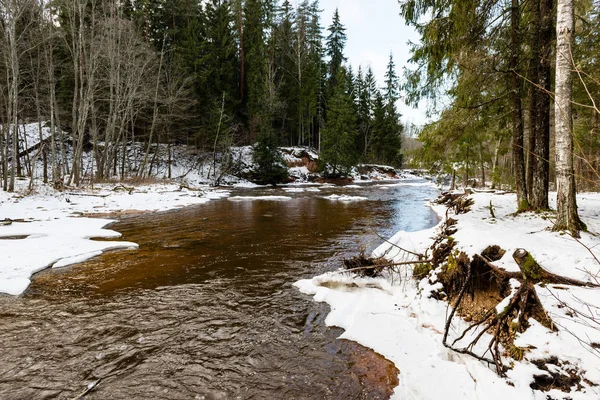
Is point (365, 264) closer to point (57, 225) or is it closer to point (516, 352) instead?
point (516, 352)

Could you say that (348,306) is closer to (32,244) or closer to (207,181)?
(32,244)

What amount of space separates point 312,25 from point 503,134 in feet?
129

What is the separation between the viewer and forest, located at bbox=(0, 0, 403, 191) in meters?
20.5

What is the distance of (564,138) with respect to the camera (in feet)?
14.6

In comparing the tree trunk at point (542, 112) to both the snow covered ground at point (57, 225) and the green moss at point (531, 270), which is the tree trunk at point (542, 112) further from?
the snow covered ground at point (57, 225)

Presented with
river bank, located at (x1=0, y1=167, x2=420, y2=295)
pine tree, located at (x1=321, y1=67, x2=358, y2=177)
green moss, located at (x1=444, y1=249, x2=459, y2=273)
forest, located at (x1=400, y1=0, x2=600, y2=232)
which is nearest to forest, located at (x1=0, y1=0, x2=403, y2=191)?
pine tree, located at (x1=321, y1=67, x2=358, y2=177)

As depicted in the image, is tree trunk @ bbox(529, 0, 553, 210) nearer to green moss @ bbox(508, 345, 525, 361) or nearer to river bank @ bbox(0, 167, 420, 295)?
green moss @ bbox(508, 345, 525, 361)

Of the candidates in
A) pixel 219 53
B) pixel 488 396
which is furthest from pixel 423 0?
pixel 219 53

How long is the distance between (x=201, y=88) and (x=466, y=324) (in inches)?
1292

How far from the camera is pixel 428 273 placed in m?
4.87

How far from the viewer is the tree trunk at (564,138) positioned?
4309 millimetres

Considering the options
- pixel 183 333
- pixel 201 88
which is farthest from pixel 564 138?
pixel 201 88

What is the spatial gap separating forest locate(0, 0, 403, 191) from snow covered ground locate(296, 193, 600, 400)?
1872cm

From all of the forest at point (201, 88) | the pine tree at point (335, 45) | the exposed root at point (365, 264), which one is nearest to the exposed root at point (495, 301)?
the exposed root at point (365, 264)
